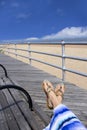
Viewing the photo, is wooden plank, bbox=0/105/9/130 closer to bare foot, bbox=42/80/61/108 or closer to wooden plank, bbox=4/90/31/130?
wooden plank, bbox=4/90/31/130

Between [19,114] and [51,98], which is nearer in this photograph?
[51,98]

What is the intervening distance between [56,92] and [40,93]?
379cm

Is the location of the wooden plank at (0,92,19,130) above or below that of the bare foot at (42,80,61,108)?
below

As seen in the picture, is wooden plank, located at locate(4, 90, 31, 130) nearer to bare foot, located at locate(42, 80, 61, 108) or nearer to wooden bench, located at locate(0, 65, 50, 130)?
wooden bench, located at locate(0, 65, 50, 130)

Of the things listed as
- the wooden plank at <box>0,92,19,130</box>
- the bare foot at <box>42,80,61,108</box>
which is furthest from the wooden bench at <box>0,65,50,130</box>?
the bare foot at <box>42,80,61,108</box>

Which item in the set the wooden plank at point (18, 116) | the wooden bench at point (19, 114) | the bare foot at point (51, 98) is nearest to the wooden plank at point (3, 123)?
the wooden bench at point (19, 114)

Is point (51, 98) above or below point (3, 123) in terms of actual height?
above

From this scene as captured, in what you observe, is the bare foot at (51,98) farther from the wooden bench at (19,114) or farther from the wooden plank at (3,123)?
the wooden plank at (3,123)

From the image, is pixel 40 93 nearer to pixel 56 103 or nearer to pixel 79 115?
pixel 79 115

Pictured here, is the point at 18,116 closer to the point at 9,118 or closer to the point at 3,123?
the point at 9,118

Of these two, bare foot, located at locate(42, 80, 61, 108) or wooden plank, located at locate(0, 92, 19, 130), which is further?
wooden plank, located at locate(0, 92, 19, 130)

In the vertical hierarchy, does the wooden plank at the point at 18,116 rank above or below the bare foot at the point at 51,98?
below

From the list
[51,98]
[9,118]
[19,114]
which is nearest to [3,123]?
[9,118]

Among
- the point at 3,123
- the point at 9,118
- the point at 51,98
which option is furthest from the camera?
the point at 9,118
